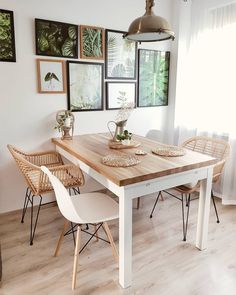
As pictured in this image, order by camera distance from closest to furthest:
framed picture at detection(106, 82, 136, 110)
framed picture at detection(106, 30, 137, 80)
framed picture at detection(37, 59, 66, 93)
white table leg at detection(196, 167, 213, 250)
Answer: white table leg at detection(196, 167, 213, 250) → framed picture at detection(37, 59, 66, 93) → framed picture at detection(106, 30, 137, 80) → framed picture at detection(106, 82, 136, 110)

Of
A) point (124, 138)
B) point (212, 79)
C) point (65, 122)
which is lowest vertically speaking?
point (124, 138)

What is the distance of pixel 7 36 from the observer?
248 cm

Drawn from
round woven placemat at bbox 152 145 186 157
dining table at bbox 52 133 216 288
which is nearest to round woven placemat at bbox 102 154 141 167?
dining table at bbox 52 133 216 288

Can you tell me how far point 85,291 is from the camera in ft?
5.72

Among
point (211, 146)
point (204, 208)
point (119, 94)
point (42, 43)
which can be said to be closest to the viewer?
point (204, 208)

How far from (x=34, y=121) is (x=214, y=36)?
2.33 meters

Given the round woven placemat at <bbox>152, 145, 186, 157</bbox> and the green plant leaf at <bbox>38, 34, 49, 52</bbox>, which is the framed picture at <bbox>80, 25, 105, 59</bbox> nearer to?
the green plant leaf at <bbox>38, 34, 49, 52</bbox>

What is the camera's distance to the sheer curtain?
2.94 m

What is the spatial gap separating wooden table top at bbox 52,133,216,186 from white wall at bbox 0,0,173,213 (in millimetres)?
365

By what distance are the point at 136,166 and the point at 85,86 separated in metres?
1.51

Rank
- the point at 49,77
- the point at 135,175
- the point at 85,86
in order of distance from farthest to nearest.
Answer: the point at 85,86 → the point at 49,77 → the point at 135,175

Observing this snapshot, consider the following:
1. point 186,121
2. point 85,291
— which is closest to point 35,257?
point 85,291

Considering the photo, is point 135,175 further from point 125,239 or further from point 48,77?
point 48,77

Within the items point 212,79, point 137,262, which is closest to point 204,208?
point 137,262
